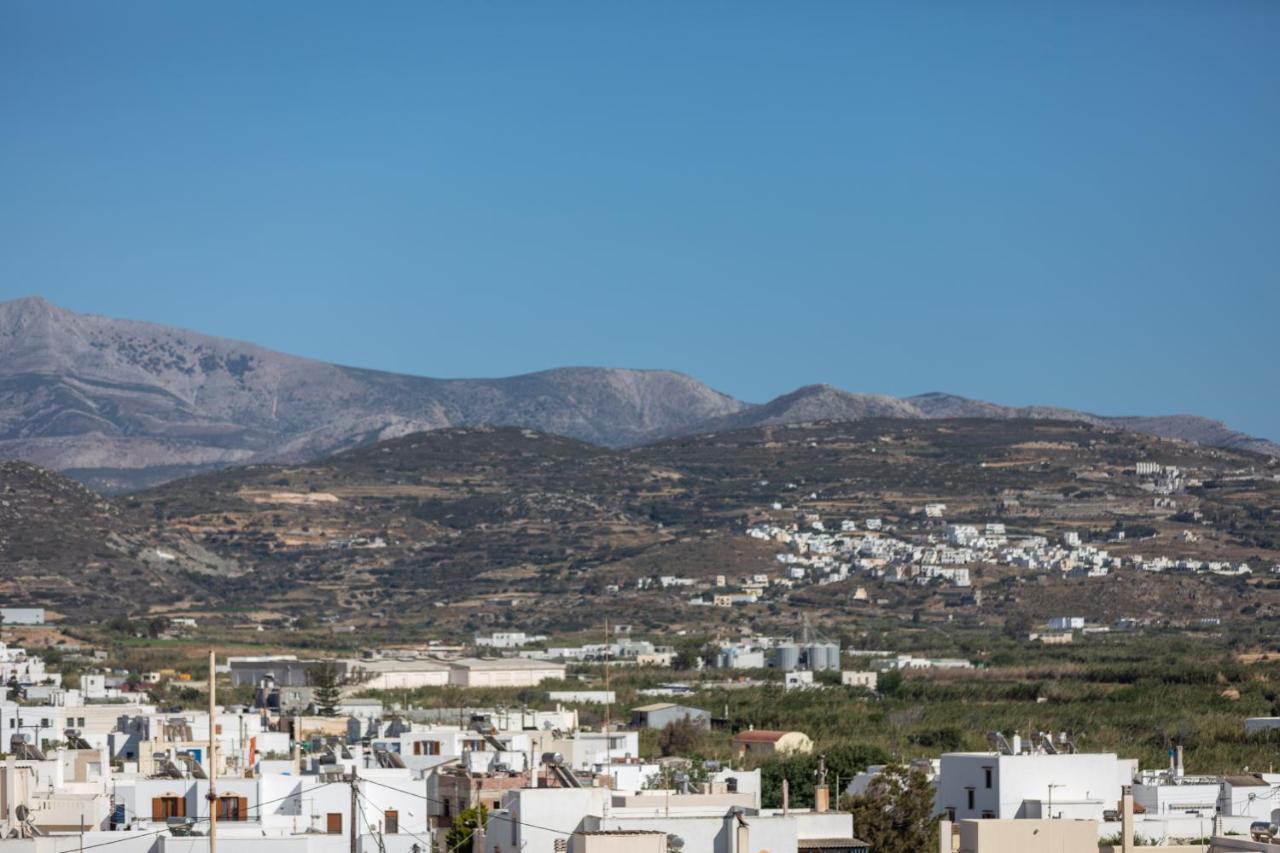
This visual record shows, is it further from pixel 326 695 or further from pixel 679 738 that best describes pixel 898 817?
pixel 326 695

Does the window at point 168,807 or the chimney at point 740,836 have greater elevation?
the chimney at point 740,836

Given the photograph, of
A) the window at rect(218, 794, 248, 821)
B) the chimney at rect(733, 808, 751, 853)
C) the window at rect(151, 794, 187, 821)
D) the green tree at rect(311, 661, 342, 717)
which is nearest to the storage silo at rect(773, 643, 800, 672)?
the green tree at rect(311, 661, 342, 717)

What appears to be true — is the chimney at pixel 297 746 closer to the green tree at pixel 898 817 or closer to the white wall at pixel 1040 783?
the green tree at pixel 898 817

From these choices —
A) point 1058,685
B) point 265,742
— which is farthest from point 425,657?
point 265,742

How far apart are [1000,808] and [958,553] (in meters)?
133

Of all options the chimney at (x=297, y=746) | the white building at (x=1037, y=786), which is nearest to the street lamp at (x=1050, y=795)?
the white building at (x=1037, y=786)

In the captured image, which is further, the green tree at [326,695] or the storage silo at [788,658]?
the storage silo at [788,658]

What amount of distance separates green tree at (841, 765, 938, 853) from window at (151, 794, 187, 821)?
31.8 ft

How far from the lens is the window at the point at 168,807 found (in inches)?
1517

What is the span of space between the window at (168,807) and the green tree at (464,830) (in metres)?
3.86

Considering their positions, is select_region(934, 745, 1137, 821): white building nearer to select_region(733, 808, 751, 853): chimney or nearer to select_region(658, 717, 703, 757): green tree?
select_region(733, 808, 751, 853): chimney

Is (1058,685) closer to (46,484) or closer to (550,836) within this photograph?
(550,836)

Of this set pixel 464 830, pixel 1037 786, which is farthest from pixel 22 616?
pixel 1037 786

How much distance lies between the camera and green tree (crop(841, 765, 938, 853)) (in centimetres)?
3672
